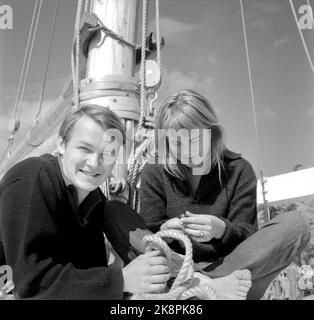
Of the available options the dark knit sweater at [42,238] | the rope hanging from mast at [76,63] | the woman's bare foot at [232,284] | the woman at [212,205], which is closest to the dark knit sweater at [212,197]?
the woman at [212,205]

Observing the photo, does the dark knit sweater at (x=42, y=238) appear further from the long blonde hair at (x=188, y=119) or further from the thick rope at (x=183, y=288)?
the long blonde hair at (x=188, y=119)

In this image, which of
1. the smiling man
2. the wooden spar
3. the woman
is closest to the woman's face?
the woman

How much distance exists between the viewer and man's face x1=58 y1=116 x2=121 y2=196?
2.33ft

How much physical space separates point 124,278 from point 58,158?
0.95ft

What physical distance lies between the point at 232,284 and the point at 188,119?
0.37m

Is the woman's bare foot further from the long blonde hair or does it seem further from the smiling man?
the long blonde hair

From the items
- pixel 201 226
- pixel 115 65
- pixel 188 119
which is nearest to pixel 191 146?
pixel 188 119

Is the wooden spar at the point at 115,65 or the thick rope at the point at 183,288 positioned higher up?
the wooden spar at the point at 115,65

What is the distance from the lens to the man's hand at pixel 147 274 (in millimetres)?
611

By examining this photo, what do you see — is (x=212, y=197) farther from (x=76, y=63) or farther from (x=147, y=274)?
(x=76, y=63)

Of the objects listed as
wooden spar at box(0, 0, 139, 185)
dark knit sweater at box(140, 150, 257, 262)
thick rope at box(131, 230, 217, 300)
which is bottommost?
thick rope at box(131, 230, 217, 300)

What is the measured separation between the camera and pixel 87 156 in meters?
0.71

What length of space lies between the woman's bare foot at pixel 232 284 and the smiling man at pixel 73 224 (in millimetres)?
104

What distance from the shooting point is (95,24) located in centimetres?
113
